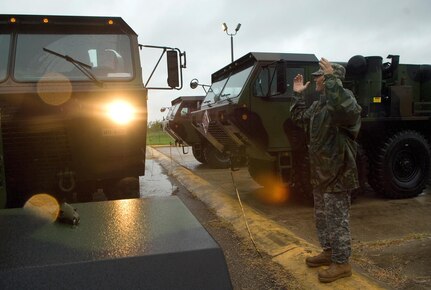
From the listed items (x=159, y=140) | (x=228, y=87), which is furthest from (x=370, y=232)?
(x=159, y=140)

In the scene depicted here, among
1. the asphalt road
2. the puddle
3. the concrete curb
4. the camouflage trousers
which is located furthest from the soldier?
the puddle

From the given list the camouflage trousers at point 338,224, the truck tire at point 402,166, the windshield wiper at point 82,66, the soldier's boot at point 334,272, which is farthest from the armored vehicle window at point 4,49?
the truck tire at point 402,166

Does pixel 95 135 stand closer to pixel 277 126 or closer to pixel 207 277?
pixel 277 126

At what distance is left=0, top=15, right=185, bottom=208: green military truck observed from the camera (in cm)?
442

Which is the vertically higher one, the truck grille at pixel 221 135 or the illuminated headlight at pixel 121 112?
the illuminated headlight at pixel 121 112

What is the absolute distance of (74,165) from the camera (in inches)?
184

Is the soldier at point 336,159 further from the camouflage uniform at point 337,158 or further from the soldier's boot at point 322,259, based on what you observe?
the soldier's boot at point 322,259

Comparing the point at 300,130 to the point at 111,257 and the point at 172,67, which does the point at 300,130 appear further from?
the point at 111,257

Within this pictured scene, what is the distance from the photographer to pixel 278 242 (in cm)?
417

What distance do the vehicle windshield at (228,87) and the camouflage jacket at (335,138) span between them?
3360 mm

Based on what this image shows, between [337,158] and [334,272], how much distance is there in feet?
2.60

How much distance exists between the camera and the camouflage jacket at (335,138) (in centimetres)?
294

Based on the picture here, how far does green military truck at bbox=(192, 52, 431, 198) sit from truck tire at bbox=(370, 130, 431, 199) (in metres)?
0.01

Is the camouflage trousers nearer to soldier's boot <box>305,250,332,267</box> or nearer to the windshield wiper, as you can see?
soldier's boot <box>305,250,332,267</box>
